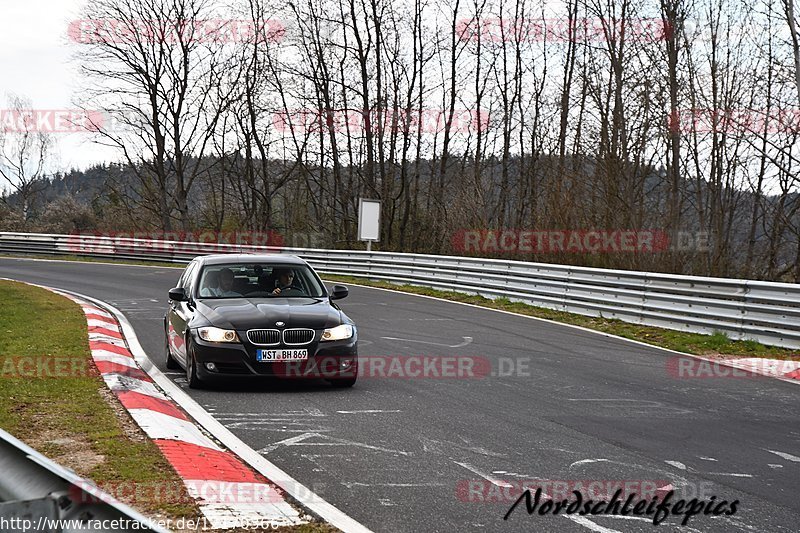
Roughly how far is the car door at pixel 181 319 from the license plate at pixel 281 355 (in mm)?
1111

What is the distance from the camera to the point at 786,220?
33375 mm

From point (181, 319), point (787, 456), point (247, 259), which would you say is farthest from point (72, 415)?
point (787, 456)

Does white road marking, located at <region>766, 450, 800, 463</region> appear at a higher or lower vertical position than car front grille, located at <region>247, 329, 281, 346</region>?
lower

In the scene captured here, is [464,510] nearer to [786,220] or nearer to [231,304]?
[231,304]

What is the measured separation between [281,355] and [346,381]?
84 cm

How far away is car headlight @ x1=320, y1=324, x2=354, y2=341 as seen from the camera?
31.2 feet

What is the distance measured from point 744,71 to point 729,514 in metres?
A: 28.8

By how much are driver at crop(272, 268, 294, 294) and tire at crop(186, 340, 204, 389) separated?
151cm

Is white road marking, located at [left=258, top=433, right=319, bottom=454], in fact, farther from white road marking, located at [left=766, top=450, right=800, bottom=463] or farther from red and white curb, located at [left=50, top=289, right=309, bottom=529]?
white road marking, located at [left=766, top=450, right=800, bottom=463]

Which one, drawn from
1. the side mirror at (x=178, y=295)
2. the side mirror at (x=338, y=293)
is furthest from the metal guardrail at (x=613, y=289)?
the side mirror at (x=178, y=295)

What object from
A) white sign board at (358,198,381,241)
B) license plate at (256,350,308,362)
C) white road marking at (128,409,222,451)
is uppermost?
white sign board at (358,198,381,241)

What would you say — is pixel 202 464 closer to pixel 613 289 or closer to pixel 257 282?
pixel 257 282

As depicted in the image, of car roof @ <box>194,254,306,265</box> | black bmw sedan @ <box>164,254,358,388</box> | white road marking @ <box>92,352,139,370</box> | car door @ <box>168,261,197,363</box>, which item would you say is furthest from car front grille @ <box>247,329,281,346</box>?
white road marking @ <box>92,352,139,370</box>

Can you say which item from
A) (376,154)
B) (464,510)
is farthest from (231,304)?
(376,154)
